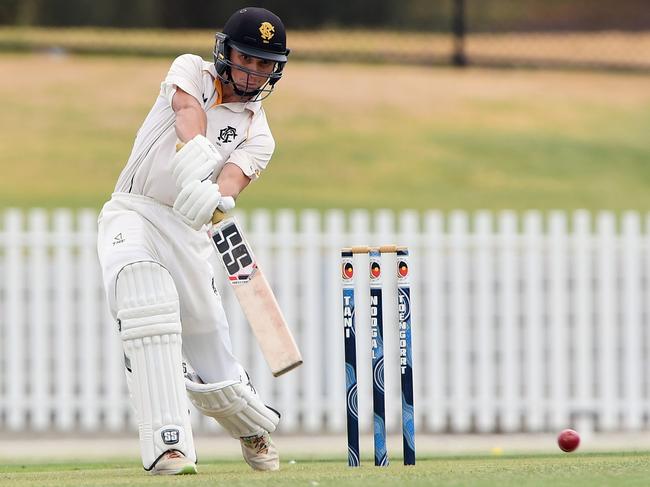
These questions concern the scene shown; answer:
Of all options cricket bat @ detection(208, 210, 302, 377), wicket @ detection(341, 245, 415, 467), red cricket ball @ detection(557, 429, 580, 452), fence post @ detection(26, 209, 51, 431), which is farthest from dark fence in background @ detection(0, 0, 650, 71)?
wicket @ detection(341, 245, 415, 467)

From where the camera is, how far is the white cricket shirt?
17.3 ft

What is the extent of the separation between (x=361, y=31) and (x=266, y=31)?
1941 centimetres

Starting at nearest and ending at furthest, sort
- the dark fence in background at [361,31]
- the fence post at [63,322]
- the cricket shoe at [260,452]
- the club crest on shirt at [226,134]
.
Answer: the club crest on shirt at [226,134] → the cricket shoe at [260,452] → the fence post at [63,322] → the dark fence in background at [361,31]

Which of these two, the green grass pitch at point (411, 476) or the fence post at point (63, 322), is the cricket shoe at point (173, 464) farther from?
the fence post at point (63, 322)

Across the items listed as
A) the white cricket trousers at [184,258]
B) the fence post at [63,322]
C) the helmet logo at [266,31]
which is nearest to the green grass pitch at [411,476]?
the white cricket trousers at [184,258]

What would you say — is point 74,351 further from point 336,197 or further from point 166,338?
point 336,197

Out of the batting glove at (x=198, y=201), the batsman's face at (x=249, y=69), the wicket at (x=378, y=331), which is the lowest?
the wicket at (x=378, y=331)

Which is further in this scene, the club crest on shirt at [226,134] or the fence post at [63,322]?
the fence post at [63,322]

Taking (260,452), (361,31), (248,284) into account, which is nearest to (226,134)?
(248,284)

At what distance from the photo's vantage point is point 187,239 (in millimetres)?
5301

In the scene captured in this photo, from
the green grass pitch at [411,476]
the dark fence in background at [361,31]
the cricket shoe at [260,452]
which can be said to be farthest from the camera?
the dark fence in background at [361,31]

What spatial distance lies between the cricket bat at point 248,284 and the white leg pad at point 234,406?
0.39 meters

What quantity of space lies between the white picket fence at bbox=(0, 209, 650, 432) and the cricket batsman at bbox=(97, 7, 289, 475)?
11.2 ft

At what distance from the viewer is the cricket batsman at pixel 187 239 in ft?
16.3
